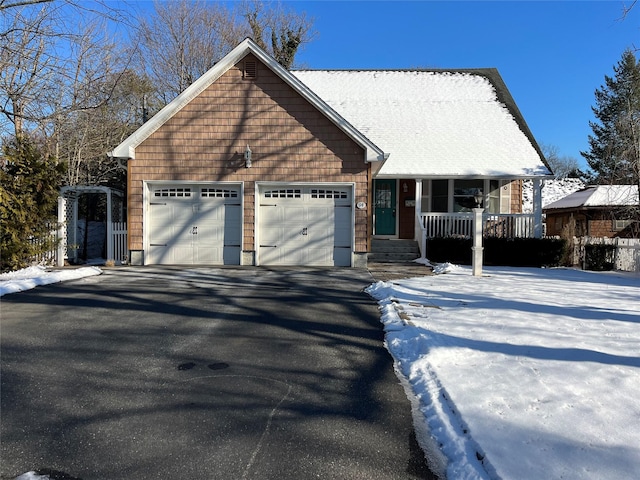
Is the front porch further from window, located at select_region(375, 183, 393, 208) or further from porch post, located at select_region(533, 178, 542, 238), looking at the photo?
porch post, located at select_region(533, 178, 542, 238)

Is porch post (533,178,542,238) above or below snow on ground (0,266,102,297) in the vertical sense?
above

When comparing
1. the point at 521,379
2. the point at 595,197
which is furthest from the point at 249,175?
the point at 595,197

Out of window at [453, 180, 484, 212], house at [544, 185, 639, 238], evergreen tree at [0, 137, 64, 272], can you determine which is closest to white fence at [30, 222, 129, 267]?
evergreen tree at [0, 137, 64, 272]

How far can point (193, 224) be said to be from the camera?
39.4 feet

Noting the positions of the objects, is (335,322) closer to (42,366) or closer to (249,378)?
(249,378)

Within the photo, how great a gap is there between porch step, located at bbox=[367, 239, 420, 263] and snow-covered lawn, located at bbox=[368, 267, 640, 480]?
19.5 feet

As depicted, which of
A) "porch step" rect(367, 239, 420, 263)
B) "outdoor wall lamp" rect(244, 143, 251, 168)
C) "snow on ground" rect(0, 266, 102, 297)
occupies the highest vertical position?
"outdoor wall lamp" rect(244, 143, 251, 168)

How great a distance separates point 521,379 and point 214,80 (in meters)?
11.1

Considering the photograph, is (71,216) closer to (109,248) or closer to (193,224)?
(109,248)

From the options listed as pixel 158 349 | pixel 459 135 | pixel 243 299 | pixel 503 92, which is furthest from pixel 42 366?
pixel 503 92

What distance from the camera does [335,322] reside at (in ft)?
19.5

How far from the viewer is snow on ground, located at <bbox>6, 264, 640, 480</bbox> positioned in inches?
101

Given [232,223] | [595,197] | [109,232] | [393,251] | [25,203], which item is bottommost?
[393,251]

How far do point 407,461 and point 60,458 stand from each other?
2172 millimetres
